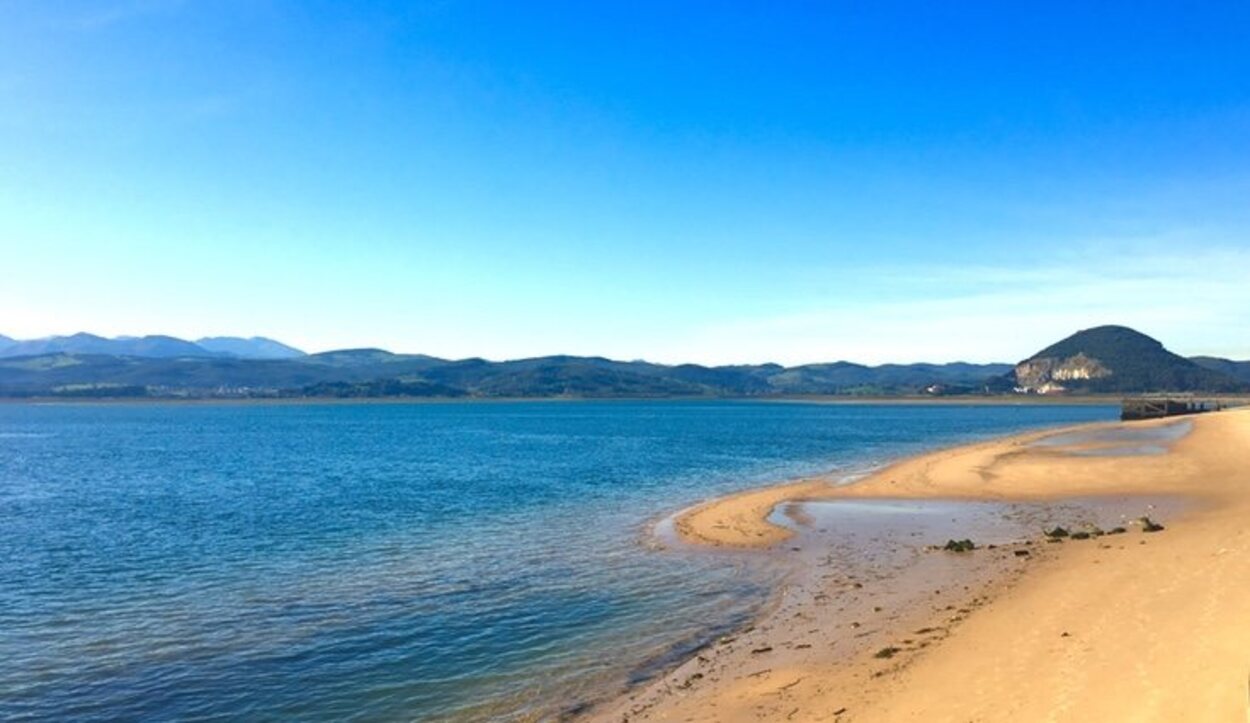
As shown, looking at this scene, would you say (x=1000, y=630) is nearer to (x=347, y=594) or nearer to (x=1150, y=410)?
(x=347, y=594)

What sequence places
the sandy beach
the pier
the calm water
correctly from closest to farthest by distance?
the sandy beach < the calm water < the pier

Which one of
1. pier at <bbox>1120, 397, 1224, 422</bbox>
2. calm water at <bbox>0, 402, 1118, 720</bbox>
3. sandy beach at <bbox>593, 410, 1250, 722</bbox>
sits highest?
pier at <bbox>1120, 397, 1224, 422</bbox>

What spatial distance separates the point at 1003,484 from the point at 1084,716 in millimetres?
39243

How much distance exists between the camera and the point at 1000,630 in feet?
57.7

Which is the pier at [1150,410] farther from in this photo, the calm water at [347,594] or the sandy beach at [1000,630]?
the sandy beach at [1000,630]

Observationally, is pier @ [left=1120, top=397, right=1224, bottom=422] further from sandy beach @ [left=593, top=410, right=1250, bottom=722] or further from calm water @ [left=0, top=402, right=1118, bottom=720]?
sandy beach @ [left=593, top=410, right=1250, bottom=722]

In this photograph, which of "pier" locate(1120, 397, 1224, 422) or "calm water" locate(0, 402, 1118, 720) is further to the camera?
"pier" locate(1120, 397, 1224, 422)

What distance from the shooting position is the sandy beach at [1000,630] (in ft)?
42.4

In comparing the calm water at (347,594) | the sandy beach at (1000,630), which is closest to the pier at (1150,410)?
the calm water at (347,594)

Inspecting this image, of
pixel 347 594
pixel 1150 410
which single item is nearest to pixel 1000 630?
pixel 347 594

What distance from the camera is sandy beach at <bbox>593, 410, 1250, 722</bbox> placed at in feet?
42.4

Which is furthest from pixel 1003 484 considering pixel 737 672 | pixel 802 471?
pixel 737 672

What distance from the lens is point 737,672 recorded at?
16.8 meters

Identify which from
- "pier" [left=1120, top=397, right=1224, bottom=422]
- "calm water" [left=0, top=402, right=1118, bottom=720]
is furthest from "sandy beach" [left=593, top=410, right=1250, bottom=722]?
"pier" [left=1120, top=397, right=1224, bottom=422]
